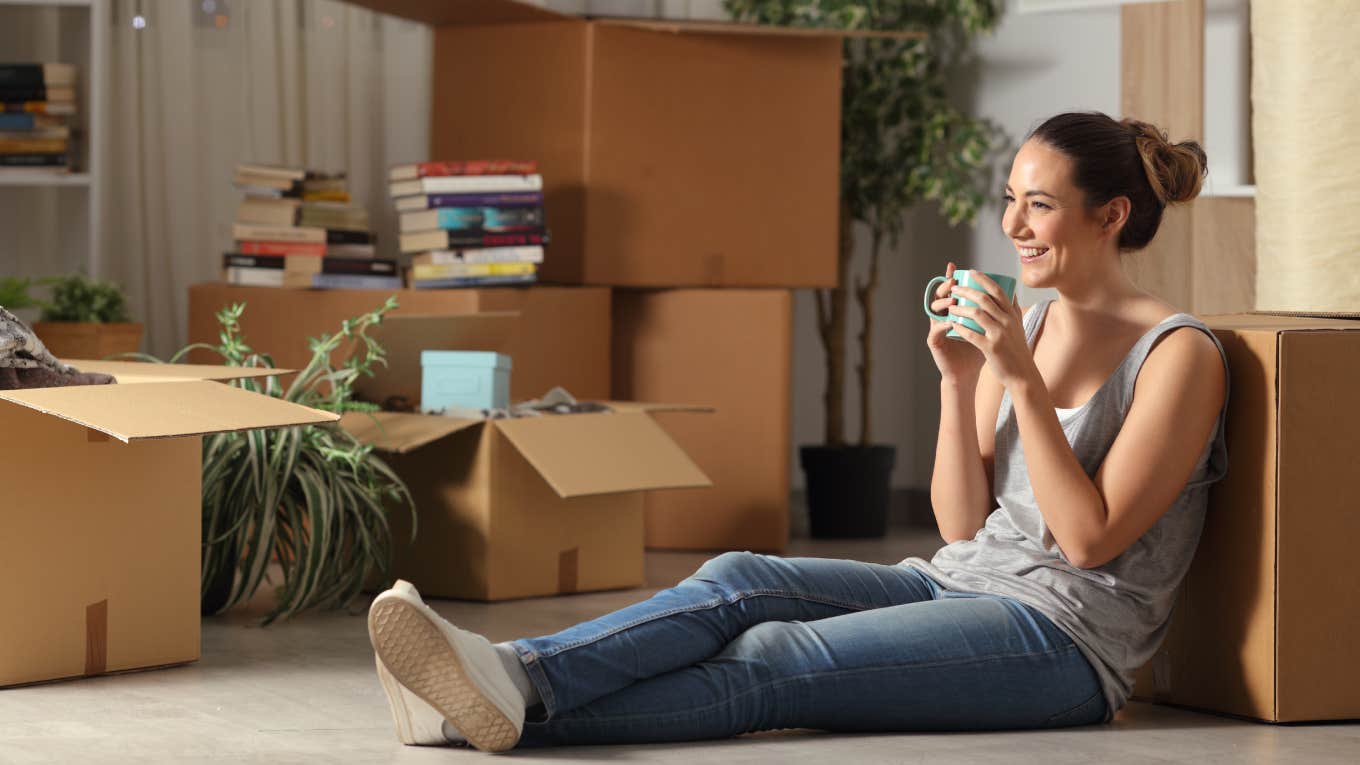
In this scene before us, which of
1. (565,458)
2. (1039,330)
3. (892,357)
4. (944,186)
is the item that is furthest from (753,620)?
(892,357)

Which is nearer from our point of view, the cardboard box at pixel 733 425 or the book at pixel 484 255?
the book at pixel 484 255

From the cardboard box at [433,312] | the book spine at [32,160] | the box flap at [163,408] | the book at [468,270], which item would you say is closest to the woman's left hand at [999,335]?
the box flap at [163,408]

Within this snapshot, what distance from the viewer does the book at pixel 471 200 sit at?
3561 millimetres

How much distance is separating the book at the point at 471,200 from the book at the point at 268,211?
244 millimetres

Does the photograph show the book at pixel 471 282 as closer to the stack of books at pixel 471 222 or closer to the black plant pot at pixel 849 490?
the stack of books at pixel 471 222

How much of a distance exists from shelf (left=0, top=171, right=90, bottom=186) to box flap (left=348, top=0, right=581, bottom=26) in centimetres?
70

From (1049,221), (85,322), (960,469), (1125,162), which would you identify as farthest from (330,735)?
(85,322)

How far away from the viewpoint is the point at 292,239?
3490 mm

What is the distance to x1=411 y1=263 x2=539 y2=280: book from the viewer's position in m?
3.51

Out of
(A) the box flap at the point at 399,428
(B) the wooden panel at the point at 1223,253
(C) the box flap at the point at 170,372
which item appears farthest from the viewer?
(B) the wooden panel at the point at 1223,253

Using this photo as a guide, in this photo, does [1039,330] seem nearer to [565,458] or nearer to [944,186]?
[565,458]

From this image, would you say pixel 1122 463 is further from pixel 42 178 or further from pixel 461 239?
pixel 42 178

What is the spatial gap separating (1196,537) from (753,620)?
1.74 feet

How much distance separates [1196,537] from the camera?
193 centimetres
